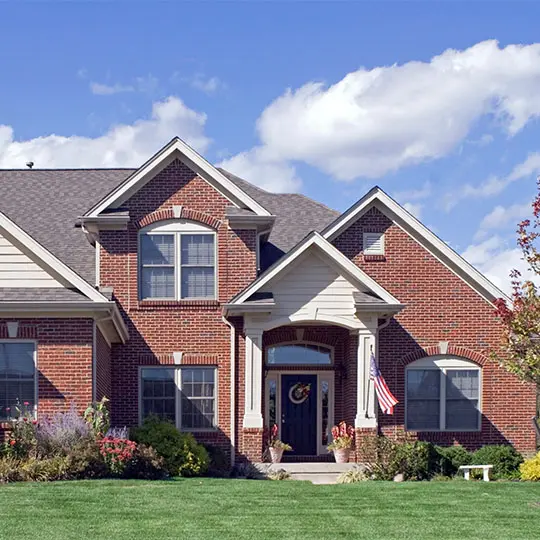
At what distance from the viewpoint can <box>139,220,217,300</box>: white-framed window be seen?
939 inches

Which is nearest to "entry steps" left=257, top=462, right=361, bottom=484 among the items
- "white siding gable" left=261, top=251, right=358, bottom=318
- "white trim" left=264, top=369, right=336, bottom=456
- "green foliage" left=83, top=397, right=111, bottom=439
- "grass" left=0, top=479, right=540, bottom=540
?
"white trim" left=264, top=369, right=336, bottom=456

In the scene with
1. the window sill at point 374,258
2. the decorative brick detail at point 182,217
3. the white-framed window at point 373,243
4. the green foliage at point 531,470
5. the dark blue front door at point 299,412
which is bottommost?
the green foliage at point 531,470

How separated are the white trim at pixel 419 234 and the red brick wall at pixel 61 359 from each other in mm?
6907

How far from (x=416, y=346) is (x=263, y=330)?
4.08 metres

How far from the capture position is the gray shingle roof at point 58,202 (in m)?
25.4

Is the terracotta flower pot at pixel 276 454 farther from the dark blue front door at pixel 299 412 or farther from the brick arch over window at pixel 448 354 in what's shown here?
the brick arch over window at pixel 448 354

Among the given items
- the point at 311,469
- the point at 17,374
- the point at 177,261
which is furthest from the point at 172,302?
the point at 311,469

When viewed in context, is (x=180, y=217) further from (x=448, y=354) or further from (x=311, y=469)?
(x=448, y=354)

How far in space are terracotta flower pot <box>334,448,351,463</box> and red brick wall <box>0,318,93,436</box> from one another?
6049 millimetres

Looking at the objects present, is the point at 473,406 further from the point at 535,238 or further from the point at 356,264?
the point at 535,238

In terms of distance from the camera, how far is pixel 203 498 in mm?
16781

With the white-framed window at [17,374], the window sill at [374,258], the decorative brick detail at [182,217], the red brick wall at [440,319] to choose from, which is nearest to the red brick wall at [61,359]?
the white-framed window at [17,374]

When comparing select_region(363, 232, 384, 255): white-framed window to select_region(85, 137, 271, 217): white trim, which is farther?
select_region(363, 232, 384, 255): white-framed window

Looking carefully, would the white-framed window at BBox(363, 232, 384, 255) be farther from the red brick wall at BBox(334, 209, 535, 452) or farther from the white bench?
the white bench
